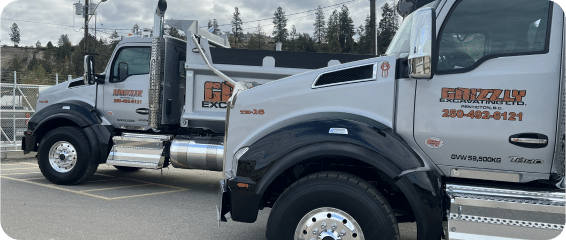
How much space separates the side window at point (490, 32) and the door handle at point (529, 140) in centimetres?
65

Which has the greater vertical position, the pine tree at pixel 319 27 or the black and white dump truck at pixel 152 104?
the pine tree at pixel 319 27

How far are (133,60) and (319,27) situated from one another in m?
7.54

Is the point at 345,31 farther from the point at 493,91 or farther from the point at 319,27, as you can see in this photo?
the point at 493,91

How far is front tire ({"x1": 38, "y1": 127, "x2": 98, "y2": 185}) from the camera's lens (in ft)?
25.4

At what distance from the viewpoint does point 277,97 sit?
4.01 m

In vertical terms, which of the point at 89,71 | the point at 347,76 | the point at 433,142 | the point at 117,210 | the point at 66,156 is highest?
the point at 89,71

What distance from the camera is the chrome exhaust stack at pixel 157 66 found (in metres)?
7.57

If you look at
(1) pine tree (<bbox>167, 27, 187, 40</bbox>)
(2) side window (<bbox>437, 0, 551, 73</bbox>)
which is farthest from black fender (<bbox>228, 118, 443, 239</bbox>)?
(1) pine tree (<bbox>167, 27, 187, 40</bbox>)

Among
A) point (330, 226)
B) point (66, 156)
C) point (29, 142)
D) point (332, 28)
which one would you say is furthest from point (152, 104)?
point (332, 28)

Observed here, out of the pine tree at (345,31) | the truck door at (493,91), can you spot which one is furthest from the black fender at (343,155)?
the pine tree at (345,31)

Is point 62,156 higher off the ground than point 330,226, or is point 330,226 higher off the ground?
point 330,226

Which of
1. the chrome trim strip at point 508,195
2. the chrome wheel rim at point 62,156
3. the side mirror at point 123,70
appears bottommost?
the chrome wheel rim at point 62,156

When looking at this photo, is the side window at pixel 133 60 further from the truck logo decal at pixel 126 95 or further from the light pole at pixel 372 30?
the light pole at pixel 372 30

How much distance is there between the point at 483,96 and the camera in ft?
11.4
